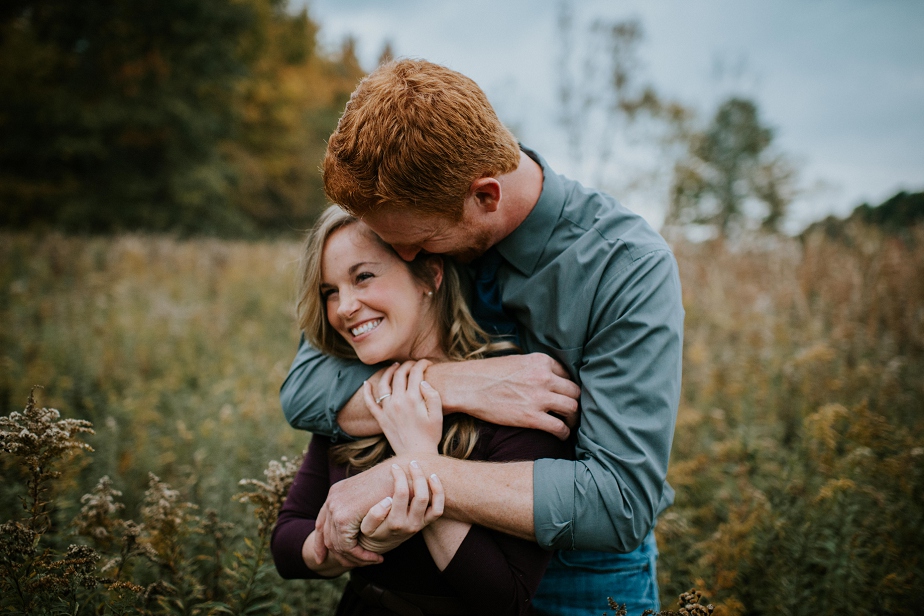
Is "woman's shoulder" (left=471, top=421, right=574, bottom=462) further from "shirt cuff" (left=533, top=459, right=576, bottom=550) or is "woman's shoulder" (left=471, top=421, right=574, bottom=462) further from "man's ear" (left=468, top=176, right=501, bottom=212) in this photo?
"man's ear" (left=468, top=176, right=501, bottom=212)

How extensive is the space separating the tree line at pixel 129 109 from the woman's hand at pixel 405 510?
17165mm

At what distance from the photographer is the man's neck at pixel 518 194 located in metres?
1.99

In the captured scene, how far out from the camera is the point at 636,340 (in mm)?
1699

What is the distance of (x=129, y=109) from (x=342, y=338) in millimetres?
20937

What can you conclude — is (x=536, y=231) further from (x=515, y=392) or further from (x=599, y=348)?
(x=515, y=392)

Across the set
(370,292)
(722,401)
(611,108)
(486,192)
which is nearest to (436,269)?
(370,292)

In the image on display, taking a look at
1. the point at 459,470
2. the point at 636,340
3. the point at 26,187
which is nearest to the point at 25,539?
the point at 459,470

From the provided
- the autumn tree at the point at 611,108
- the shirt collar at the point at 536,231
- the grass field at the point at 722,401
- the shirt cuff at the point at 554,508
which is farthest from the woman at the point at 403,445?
the autumn tree at the point at 611,108

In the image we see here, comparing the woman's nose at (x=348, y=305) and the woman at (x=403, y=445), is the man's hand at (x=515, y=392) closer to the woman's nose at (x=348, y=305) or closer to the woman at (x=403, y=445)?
the woman at (x=403, y=445)

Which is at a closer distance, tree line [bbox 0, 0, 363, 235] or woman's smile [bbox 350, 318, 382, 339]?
woman's smile [bbox 350, 318, 382, 339]

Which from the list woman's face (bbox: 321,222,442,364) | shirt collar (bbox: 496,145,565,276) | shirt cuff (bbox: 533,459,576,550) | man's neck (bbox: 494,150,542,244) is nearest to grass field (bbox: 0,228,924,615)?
shirt cuff (bbox: 533,459,576,550)

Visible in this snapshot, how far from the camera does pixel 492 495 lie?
1.66m

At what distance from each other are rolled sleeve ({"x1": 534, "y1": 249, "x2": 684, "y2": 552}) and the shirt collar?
1.04ft

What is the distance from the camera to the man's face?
6.15 feet
